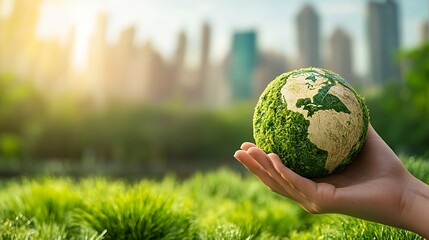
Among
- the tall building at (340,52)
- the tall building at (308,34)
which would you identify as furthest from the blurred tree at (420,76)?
the tall building at (308,34)

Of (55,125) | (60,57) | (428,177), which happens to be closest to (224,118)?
(55,125)

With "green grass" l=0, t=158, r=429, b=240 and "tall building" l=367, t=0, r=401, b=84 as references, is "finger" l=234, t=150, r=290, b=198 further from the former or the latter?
"tall building" l=367, t=0, r=401, b=84

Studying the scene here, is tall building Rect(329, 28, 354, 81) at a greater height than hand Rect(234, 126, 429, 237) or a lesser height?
lesser


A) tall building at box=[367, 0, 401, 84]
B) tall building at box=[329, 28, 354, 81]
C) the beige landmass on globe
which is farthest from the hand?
tall building at box=[329, 28, 354, 81]

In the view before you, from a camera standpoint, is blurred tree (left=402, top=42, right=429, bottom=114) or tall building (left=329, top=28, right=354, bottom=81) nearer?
blurred tree (left=402, top=42, right=429, bottom=114)

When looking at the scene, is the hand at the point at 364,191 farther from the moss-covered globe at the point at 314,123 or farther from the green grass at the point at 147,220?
the green grass at the point at 147,220

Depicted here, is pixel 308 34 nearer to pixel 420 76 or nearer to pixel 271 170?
pixel 420 76

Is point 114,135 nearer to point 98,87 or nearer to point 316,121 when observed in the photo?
point 98,87

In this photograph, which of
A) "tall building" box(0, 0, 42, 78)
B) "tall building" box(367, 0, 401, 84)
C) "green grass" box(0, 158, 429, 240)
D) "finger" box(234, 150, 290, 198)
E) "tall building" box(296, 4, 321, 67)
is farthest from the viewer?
"tall building" box(296, 4, 321, 67)
